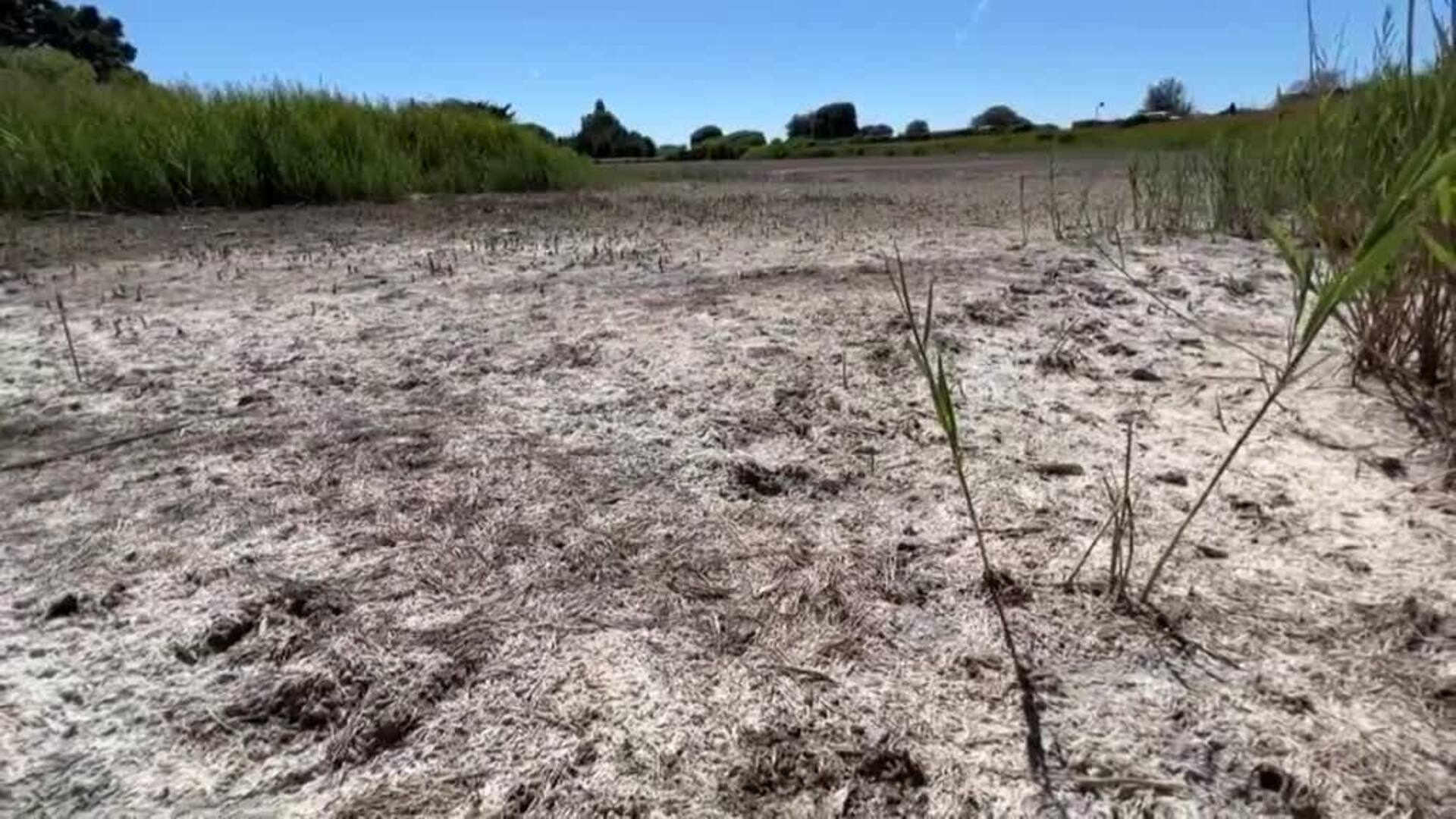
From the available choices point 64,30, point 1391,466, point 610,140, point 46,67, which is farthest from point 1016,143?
point 64,30

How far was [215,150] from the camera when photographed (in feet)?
22.4

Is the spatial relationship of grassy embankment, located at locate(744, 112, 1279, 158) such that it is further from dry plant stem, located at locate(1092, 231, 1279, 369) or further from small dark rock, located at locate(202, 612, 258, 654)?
small dark rock, located at locate(202, 612, 258, 654)

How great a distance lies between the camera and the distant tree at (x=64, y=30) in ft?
77.8

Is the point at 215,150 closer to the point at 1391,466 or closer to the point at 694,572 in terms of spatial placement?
the point at 694,572

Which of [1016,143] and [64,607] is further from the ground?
[1016,143]

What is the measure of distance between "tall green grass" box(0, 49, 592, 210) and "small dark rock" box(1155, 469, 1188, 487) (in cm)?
708

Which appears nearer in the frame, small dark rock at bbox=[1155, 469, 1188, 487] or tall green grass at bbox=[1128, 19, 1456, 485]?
tall green grass at bbox=[1128, 19, 1456, 485]

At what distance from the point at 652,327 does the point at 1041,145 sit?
21.4m

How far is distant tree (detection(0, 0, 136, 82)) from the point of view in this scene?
23700 mm

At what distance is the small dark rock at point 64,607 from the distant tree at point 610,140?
25.5m

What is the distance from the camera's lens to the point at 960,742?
113cm

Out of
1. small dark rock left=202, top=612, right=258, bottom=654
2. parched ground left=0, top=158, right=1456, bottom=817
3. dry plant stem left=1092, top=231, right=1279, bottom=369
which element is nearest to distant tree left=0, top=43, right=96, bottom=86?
parched ground left=0, top=158, right=1456, bottom=817

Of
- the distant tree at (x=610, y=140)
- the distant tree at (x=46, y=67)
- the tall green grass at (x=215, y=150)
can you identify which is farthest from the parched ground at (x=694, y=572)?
the distant tree at (x=610, y=140)

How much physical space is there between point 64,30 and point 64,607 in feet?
115
